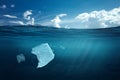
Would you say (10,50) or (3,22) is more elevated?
(3,22)

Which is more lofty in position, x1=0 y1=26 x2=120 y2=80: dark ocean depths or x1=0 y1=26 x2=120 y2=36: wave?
x1=0 y1=26 x2=120 y2=36: wave

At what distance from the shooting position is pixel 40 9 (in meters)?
13.0

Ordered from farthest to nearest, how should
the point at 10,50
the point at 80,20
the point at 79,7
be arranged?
the point at 10,50
the point at 80,20
the point at 79,7

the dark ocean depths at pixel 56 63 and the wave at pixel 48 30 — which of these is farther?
the dark ocean depths at pixel 56 63

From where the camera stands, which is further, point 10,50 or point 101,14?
point 10,50

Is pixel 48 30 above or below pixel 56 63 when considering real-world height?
above

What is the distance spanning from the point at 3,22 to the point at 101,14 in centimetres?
902

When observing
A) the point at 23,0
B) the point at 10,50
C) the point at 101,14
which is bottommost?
the point at 10,50

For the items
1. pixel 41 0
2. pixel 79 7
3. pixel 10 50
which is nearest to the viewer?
pixel 41 0

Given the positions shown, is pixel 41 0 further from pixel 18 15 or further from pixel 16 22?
pixel 16 22

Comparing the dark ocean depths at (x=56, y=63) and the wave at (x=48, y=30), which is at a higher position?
the wave at (x=48, y=30)

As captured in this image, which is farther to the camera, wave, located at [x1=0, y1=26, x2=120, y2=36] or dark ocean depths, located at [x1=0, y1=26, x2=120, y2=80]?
dark ocean depths, located at [x1=0, y1=26, x2=120, y2=80]

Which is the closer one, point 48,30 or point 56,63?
point 48,30

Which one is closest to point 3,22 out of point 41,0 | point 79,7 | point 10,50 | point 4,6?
point 4,6
